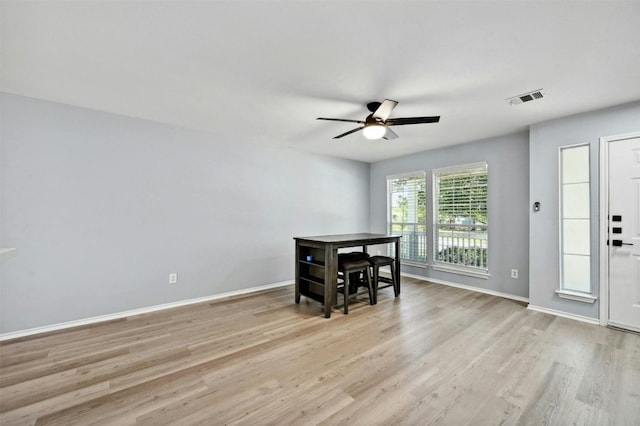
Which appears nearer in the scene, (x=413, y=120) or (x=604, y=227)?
(x=413, y=120)

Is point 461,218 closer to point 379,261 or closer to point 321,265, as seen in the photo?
point 379,261

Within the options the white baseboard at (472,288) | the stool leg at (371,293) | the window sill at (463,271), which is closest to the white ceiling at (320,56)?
the stool leg at (371,293)

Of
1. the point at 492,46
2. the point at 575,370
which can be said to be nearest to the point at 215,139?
the point at 492,46

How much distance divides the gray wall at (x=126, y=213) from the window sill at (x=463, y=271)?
2691 mm

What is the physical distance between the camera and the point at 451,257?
4.86 meters

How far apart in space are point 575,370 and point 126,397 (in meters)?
3.36

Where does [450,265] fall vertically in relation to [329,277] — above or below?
below

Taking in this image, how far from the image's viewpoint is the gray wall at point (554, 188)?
3064 millimetres

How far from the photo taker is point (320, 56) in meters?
2.10

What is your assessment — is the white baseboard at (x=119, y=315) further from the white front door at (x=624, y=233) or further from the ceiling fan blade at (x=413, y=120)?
the white front door at (x=624, y=233)

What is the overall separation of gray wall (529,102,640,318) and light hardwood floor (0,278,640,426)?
37cm

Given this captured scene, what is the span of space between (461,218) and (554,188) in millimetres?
1443

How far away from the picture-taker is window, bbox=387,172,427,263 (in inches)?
209

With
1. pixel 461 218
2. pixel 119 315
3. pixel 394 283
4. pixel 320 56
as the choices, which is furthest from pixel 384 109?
pixel 119 315
